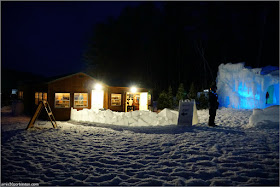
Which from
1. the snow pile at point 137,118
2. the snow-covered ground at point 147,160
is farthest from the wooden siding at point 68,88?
the snow-covered ground at point 147,160

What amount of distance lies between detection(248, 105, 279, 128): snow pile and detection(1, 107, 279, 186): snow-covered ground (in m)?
0.68

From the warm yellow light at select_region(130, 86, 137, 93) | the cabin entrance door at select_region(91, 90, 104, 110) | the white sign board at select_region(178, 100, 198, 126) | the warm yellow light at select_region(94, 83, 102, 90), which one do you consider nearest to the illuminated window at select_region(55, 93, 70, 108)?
the cabin entrance door at select_region(91, 90, 104, 110)

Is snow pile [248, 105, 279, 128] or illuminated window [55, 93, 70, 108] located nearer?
snow pile [248, 105, 279, 128]

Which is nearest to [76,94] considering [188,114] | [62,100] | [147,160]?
[62,100]

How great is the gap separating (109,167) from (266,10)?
28812mm

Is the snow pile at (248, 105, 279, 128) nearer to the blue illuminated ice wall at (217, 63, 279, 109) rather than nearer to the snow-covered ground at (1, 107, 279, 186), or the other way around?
the snow-covered ground at (1, 107, 279, 186)

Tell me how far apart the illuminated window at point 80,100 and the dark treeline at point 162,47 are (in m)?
16.8

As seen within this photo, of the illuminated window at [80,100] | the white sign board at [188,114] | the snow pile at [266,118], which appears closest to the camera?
the snow pile at [266,118]

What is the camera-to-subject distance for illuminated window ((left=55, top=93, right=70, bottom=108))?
13.0 m

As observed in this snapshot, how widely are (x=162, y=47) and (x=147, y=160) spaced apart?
1322 inches

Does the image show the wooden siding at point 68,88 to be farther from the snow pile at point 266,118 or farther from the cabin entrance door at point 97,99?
the snow pile at point 266,118

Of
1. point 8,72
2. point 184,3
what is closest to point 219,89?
point 184,3

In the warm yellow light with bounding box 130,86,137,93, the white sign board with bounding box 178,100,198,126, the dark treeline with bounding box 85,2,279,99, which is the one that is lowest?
the white sign board with bounding box 178,100,198,126

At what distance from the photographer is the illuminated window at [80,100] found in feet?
44.9
